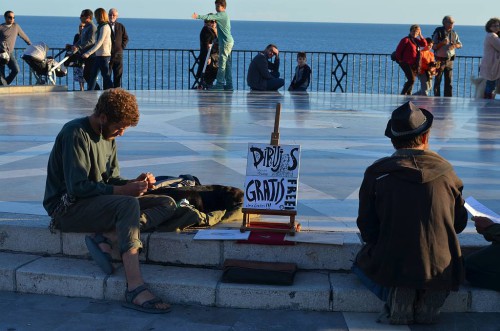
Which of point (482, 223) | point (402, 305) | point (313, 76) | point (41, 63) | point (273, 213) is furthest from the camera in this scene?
point (313, 76)

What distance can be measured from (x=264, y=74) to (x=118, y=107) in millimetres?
12105

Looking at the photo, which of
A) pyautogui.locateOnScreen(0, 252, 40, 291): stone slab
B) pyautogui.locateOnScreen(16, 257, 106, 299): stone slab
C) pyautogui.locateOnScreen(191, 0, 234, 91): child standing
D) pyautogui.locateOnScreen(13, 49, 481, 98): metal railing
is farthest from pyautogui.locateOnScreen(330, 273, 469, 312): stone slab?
pyautogui.locateOnScreen(13, 49, 481, 98): metal railing

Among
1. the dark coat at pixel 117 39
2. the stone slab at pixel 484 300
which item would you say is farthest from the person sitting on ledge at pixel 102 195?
the dark coat at pixel 117 39

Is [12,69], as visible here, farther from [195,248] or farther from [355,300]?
[355,300]

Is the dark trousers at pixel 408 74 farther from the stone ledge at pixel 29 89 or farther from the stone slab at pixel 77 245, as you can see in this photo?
the stone slab at pixel 77 245

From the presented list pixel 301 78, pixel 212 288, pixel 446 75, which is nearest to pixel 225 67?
pixel 301 78

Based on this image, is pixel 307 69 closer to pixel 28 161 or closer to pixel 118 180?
pixel 28 161

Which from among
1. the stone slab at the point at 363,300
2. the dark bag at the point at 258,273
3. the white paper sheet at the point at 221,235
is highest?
the white paper sheet at the point at 221,235

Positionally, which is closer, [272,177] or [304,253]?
[304,253]

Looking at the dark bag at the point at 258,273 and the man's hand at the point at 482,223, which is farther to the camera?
the dark bag at the point at 258,273

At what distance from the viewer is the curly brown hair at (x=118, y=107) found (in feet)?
18.2

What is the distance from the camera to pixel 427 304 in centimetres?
520

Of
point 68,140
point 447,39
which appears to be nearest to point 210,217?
point 68,140

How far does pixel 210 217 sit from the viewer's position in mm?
6219
